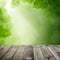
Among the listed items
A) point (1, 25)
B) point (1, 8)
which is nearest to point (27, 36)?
point (1, 25)

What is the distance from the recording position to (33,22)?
3729 mm

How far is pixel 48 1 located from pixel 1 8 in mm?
1076

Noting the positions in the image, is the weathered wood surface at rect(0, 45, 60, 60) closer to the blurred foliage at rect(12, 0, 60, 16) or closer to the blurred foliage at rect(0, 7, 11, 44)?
the blurred foliage at rect(0, 7, 11, 44)

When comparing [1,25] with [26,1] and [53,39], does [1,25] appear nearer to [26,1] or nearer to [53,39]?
[26,1]

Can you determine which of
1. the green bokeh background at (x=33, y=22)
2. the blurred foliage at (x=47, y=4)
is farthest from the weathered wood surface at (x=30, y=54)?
the blurred foliage at (x=47, y=4)

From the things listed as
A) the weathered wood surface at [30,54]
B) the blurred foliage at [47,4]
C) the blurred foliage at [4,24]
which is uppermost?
the blurred foliage at [47,4]

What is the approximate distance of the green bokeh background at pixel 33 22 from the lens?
12.1 ft

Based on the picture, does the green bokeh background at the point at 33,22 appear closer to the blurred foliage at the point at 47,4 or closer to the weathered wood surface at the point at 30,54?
the blurred foliage at the point at 47,4

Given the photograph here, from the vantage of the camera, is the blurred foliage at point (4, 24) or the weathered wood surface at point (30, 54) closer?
the weathered wood surface at point (30, 54)

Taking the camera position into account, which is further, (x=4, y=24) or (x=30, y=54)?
(x=4, y=24)

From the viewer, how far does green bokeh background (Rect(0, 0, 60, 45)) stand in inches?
146

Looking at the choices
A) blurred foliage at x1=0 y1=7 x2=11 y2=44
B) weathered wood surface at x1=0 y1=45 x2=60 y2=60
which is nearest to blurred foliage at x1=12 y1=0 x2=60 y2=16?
blurred foliage at x1=0 y1=7 x2=11 y2=44

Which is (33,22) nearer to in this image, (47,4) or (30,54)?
(47,4)

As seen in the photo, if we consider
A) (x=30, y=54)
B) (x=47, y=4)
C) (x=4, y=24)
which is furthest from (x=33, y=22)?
(x=30, y=54)
